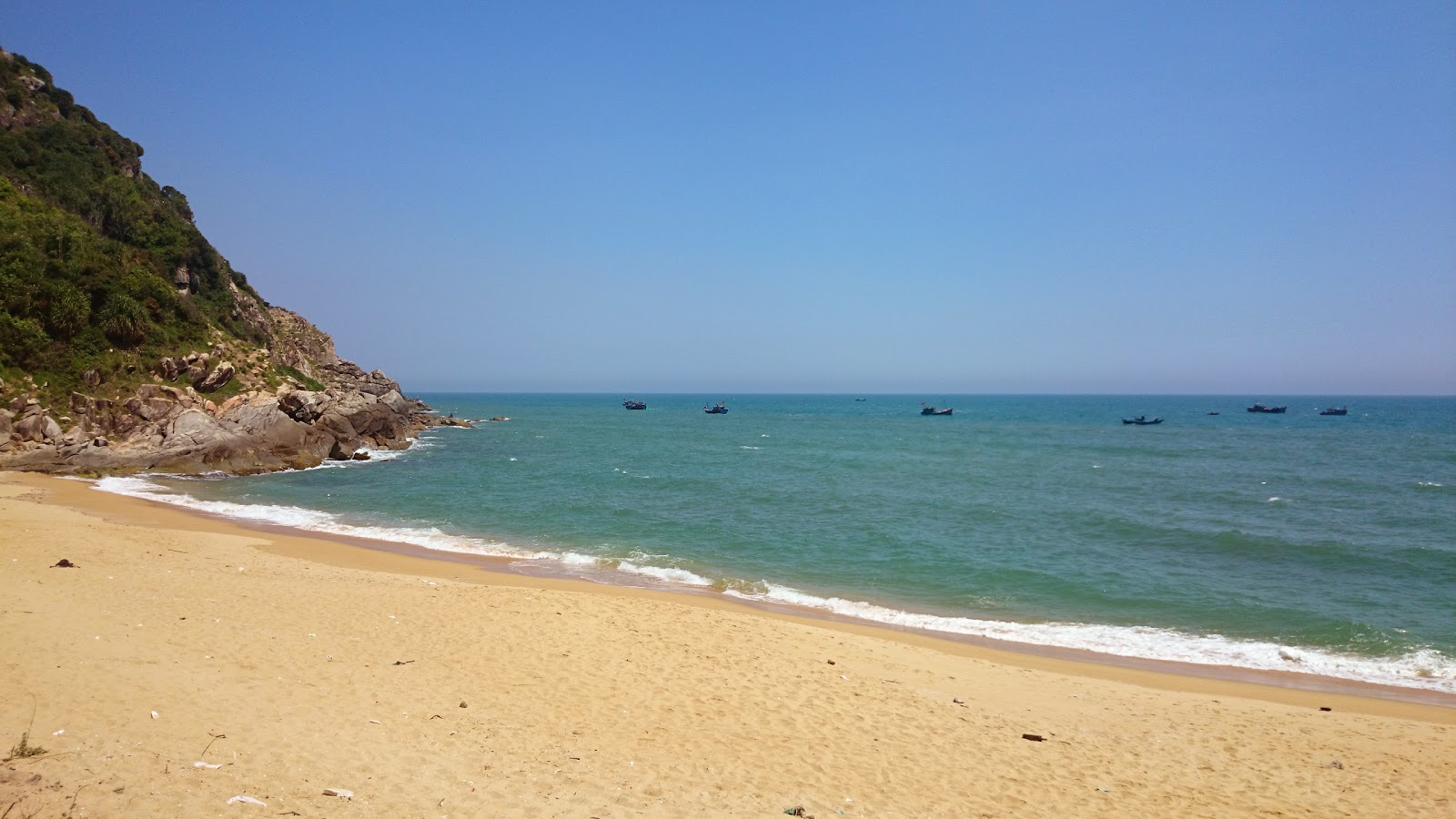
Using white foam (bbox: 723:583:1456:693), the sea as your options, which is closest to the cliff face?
the sea

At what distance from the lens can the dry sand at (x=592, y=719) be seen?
631 centimetres

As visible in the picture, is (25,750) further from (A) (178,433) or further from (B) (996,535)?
(A) (178,433)

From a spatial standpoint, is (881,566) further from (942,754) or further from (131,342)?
(131,342)

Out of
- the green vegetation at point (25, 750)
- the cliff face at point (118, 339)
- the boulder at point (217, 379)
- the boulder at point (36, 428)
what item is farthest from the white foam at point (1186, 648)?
the boulder at point (217, 379)

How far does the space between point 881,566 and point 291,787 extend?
627 inches

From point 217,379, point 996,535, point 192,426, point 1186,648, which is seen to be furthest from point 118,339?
point 1186,648

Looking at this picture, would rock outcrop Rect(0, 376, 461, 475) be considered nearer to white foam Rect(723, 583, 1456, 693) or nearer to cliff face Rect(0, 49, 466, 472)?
cliff face Rect(0, 49, 466, 472)

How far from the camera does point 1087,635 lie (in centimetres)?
1469

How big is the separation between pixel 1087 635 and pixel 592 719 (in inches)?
434

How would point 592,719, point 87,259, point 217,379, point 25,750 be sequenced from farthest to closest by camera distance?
point 217,379
point 87,259
point 592,719
point 25,750

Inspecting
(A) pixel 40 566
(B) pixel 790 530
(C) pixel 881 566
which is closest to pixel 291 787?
(A) pixel 40 566

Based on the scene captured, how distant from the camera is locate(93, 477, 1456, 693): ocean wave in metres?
13.1

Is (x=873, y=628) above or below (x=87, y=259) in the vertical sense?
below

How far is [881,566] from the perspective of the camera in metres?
19.7
